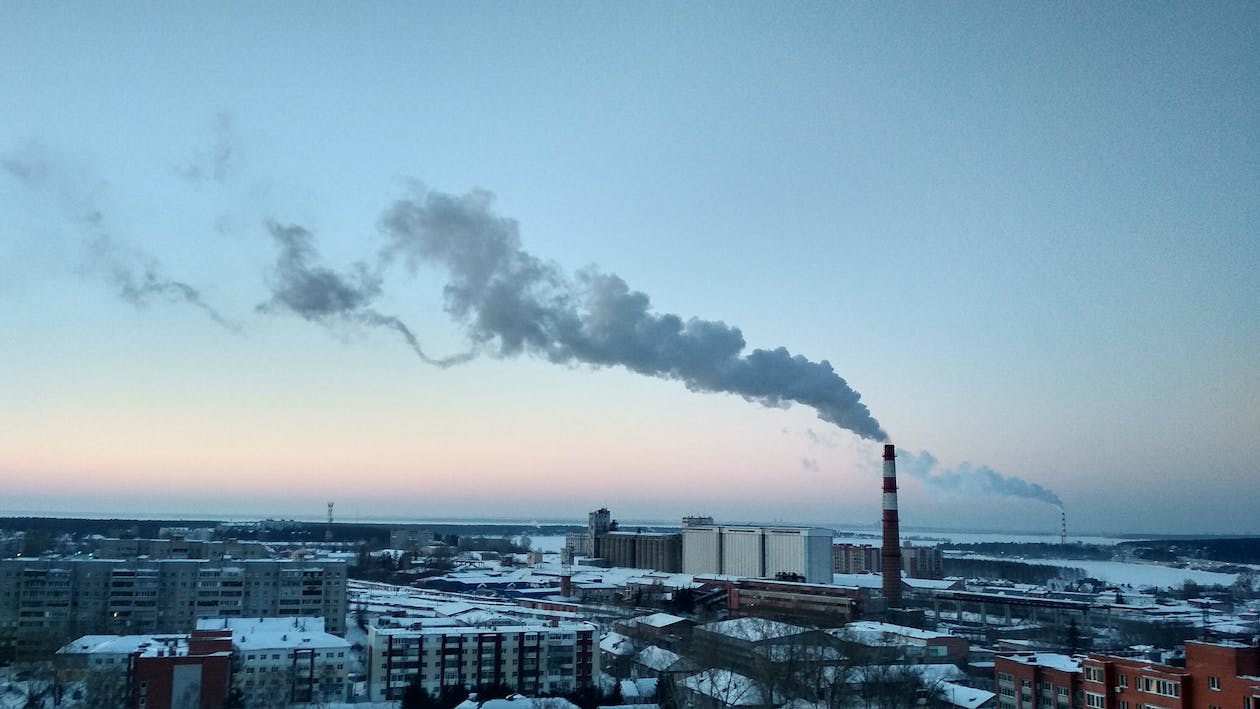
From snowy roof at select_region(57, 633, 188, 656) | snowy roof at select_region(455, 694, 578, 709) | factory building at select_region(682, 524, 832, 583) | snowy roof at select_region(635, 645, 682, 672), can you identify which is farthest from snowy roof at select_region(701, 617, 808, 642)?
factory building at select_region(682, 524, 832, 583)

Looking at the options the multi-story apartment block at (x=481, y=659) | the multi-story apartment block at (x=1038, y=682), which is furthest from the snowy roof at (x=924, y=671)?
the multi-story apartment block at (x=481, y=659)

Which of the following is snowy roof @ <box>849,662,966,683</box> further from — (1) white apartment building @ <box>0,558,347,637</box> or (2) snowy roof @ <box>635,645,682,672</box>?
(1) white apartment building @ <box>0,558,347,637</box>

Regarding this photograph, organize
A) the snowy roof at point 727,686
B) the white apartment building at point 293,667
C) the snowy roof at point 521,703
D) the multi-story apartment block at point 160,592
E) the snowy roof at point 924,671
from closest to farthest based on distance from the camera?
the snowy roof at point 521,703, the snowy roof at point 727,686, the snowy roof at point 924,671, the white apartment building at point 293,667, the multi-story apartment block at point 160,592

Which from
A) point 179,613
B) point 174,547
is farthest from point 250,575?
point 174,547

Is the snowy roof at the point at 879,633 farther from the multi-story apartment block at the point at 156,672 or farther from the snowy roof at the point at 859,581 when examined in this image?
the snowy roof at the point at 859,581

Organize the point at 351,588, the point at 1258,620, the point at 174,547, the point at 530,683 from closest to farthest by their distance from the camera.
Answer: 1. the point at 530,683
2. the point at 1258,620
3. the point at 174,547
4. the point at 351,588

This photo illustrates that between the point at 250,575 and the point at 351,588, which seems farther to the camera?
the point at 351,588

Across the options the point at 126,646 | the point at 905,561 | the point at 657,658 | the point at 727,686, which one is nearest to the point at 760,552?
the point at 905,561

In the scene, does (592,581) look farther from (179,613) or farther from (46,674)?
(46,674)
